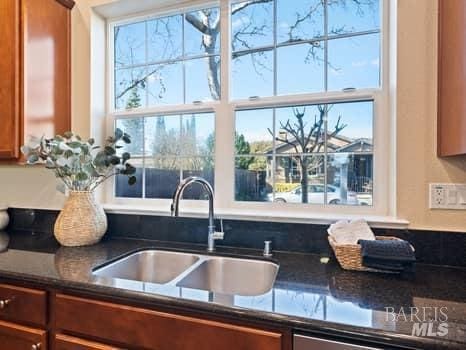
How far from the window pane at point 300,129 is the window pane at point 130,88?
85cm

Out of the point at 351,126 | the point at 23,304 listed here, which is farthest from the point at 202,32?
the point at 23,304

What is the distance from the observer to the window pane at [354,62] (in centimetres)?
147

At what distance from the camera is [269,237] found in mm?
1477

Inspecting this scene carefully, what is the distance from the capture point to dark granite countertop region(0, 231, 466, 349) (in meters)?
0.75

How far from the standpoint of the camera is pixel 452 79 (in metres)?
1.11

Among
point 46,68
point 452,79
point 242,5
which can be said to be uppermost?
point 242,5

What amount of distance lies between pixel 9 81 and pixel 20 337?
47.7 inches

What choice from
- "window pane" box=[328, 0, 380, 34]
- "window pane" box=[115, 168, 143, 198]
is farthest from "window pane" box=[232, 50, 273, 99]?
"window pane" box=[115, 168, 143, 198]

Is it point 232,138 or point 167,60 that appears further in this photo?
point 167,60

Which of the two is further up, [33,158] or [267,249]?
[33,158]

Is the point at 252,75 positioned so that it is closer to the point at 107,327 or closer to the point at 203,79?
the point at 203,79

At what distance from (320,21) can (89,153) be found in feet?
4.22

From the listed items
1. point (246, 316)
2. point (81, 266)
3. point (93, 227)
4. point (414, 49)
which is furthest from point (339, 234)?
point (93, 227)

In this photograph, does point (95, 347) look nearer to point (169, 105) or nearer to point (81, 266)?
point (81, 266)
